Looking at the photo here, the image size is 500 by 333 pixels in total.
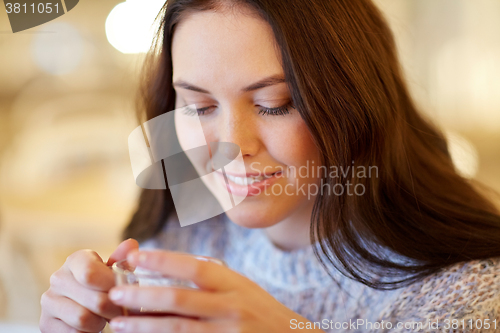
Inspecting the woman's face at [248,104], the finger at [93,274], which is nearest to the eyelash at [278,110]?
the woman's face at [248,104]

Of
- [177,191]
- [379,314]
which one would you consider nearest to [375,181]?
[379,314]

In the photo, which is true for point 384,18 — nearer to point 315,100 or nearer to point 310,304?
point 315,100

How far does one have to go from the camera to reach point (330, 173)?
0.46 metres

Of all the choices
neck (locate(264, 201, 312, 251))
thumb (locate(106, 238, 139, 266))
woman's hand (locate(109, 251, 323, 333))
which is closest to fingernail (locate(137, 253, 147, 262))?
woman's hand (locate(109, 251, 323, 333))

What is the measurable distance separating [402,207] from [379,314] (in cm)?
15

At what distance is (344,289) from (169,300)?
1.14 ft

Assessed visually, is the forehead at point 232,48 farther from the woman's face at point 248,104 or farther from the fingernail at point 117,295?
the fingernail at point 117,295

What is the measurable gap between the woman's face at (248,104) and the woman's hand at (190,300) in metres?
0.20

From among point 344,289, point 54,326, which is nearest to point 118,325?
point 54,326

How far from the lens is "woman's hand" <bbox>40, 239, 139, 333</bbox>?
31 cm

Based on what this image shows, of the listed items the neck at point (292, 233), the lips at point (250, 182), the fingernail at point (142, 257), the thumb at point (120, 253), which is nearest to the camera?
the fingernail at point (142, 257)

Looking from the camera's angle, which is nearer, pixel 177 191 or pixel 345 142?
pixel 345 142

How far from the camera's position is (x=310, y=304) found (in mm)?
546

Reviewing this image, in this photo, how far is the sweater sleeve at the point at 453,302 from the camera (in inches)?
15.3
